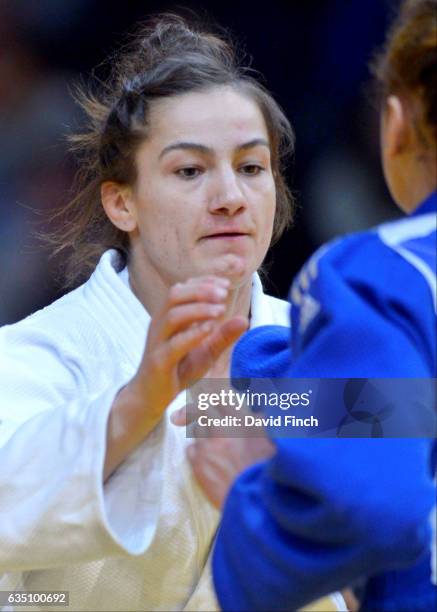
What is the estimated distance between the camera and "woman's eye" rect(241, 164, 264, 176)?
2232mm

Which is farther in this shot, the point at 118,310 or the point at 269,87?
the point at 269,87

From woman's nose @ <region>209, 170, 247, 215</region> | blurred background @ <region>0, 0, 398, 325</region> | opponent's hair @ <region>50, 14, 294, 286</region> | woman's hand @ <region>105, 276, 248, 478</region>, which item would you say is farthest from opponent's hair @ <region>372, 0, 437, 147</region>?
blurred background @ <region>0, 0, 398, 325</region>

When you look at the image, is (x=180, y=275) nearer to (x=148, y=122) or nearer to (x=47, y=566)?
(x=148, y=122)

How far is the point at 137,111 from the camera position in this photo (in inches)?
90.3

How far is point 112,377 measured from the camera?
201 centimetres

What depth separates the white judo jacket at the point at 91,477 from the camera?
5.18 ft

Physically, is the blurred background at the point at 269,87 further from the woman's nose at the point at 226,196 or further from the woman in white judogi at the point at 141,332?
the woman's nose at the point at 226,196

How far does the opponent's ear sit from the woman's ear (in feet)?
3.98

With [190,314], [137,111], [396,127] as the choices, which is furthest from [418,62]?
→ [137,111]

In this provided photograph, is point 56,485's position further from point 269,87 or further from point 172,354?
point 269,87

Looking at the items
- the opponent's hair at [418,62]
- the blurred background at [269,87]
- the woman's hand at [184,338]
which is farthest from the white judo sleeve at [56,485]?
the blurred background at [269,87]

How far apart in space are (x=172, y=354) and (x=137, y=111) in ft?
3.48

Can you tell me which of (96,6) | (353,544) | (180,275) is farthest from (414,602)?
(96,6)

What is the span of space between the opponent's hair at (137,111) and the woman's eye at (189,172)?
0.13 meters
